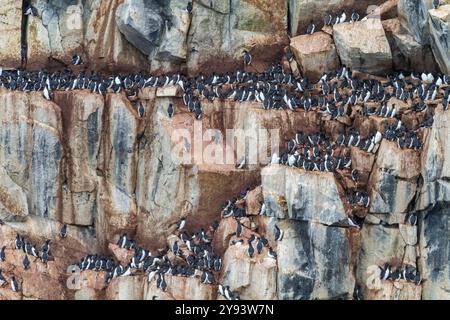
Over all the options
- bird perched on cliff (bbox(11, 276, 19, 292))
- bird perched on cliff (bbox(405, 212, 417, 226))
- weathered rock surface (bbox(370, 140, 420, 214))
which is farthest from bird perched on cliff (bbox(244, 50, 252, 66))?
bird perched on cliff (bbox(11, 276, 19, 292))

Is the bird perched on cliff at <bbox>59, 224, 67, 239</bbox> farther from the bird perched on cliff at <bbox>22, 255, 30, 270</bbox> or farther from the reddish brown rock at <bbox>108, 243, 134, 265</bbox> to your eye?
the bird perched on cliff at <bbox>22, 255, 30, 270</bbox>

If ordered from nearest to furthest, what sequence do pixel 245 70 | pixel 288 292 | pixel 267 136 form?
pixel 288 292 → pixel 267 136 → pixel 245 70

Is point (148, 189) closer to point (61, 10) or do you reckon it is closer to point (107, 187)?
point (107, 187)

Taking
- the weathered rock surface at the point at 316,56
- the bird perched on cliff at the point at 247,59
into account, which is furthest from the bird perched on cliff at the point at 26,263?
the weathered rock surface at the point at 316,56

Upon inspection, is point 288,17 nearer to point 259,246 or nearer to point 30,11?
point 30,11

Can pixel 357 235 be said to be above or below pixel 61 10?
below

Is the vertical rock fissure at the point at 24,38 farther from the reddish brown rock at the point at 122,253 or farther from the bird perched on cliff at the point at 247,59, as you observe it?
the reddish brown rock at the point at 122,253

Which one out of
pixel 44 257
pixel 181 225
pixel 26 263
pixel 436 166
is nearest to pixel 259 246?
pixel 181 225
